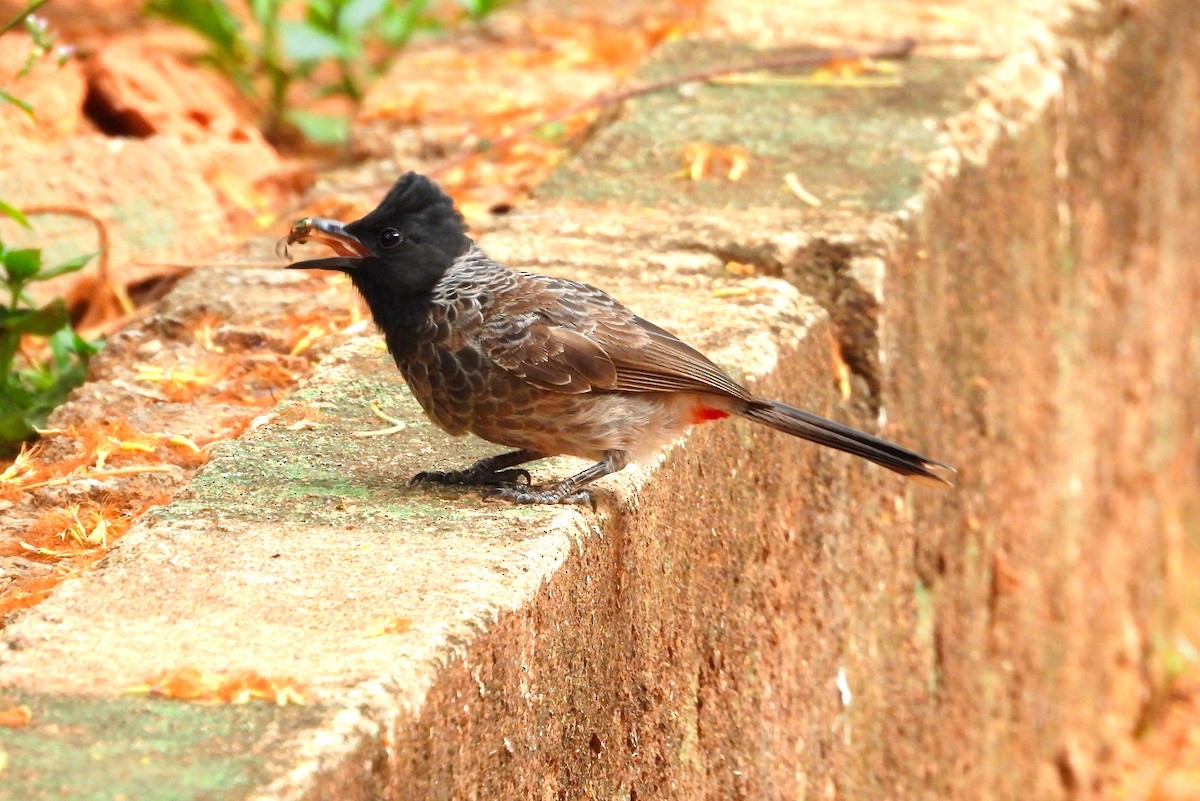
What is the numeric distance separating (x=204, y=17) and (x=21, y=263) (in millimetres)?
2247

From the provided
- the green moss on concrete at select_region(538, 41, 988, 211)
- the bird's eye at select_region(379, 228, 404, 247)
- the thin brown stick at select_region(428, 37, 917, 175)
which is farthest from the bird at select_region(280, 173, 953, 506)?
the thin brown stick at select_region(428, 37, 917, 175)

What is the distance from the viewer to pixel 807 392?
12.8 ft

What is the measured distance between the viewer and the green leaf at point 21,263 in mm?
3660

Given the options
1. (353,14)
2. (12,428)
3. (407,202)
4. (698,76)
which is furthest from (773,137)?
(12,428)

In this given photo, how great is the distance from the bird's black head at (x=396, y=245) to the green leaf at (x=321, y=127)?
97.4 inches

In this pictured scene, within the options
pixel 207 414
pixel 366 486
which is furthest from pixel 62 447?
pixel 366 486

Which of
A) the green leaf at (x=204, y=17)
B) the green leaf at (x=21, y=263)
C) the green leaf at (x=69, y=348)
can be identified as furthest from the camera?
the green leaf at (x=204, y=17)

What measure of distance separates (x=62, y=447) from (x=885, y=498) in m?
2.06

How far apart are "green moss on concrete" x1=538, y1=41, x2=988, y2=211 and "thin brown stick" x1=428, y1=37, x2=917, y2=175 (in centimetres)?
5

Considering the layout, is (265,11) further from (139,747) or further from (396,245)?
(139,747)

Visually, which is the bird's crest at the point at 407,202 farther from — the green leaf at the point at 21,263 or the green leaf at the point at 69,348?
the green leaf at the point at 69,348

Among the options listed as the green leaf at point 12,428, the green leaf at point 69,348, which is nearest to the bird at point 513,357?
the green leaf at point 12,428

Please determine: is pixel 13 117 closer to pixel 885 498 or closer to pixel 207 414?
pixel 207 414

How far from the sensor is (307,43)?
5.54m
